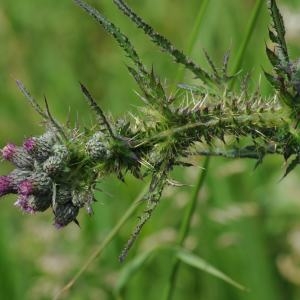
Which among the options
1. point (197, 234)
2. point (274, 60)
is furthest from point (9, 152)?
point (197, 234)

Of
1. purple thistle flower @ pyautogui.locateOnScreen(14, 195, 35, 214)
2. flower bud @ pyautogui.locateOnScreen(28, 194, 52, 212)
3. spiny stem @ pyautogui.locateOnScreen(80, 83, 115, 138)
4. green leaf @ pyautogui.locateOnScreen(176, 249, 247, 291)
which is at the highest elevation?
green leaf @ pyautogui.locateOnScreen(176, 249, 247, 291)

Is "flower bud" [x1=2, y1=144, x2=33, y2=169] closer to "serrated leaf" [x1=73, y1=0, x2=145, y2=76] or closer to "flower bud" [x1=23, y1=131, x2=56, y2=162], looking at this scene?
"flower bud" [x1=23, y1=131, x2=56, y2=162]

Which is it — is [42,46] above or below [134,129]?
above

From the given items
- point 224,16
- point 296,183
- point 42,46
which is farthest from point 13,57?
point 296,183

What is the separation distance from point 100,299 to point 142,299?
0.20m

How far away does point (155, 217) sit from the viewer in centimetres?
356

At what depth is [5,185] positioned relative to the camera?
152 cm

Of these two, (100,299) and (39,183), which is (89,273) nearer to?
(100,299)

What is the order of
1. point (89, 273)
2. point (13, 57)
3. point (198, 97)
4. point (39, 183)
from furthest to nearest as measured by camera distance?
point (13, 57) < point (89, 273) < point (198, 97) < point (39, 183)

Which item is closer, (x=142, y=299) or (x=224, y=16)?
(x=142, y=299)

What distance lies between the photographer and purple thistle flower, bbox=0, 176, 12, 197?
152 cm

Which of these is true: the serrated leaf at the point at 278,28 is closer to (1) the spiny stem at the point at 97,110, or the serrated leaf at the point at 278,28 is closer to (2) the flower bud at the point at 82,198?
(1) the spiny stem at the point at 97,110

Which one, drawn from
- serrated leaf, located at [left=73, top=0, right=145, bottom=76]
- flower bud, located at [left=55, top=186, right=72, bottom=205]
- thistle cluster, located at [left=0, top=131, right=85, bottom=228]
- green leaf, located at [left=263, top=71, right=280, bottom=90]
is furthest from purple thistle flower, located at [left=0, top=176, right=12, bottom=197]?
green leaf, located at [left=263, top=71, right=280, bottom=90]

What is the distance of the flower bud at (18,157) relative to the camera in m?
1.51
